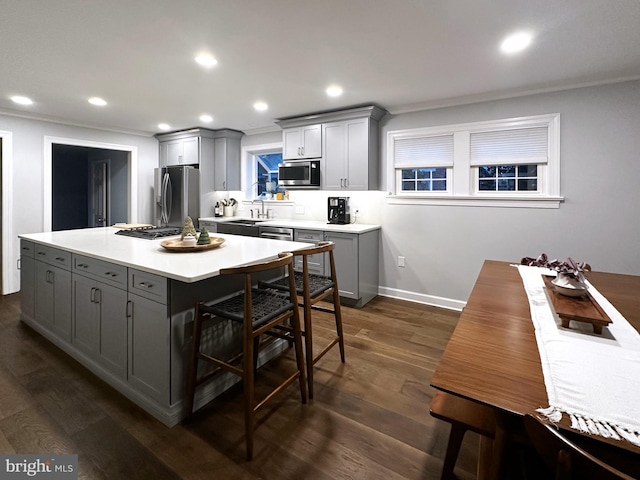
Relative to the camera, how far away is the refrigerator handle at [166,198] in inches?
208

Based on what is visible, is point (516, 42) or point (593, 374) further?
point (516, 42)

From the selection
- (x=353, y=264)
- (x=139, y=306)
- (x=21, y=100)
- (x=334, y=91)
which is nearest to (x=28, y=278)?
(x=139, y=306)

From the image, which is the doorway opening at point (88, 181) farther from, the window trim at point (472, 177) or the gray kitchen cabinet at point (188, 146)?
the window trim at point (472, 177)

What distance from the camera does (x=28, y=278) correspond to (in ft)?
10.0

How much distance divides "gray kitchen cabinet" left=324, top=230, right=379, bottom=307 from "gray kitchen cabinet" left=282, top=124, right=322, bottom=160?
3.97 ft

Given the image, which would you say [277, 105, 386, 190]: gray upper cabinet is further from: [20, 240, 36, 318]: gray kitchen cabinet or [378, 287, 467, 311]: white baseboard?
[20, 240, 36, 318]: gray kitchen cabinet

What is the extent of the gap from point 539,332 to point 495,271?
1026mm

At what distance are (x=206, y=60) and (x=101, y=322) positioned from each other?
2.16 m

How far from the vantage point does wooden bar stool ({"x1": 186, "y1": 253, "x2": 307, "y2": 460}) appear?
1.58 m

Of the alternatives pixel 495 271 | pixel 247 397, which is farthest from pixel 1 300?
pixel 495 271

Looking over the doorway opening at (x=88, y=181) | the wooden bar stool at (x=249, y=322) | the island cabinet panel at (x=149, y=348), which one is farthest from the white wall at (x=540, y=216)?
the doorway opening at (x=88, y=181)

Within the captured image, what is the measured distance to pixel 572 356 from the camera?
962mm

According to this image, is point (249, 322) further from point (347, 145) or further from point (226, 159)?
point (226, 159)

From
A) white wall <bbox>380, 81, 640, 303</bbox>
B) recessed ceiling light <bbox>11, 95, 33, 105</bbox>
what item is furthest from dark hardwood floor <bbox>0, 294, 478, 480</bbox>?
recessed ceiling light <bbox>11, 95, 33, 105</bbox>
